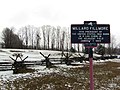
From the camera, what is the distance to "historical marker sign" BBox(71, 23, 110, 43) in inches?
447

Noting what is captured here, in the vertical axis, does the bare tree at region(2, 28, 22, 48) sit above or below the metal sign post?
above

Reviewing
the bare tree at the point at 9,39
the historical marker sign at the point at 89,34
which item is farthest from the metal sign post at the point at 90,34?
the bare tree at the point at 9,39

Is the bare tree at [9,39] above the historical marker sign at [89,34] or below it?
above

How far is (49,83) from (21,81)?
2039 mm

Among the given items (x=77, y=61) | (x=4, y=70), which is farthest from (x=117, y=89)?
(x=77, y=61)

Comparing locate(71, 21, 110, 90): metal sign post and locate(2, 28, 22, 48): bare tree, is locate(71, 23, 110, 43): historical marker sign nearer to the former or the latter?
locate(71, 21, 110, 90): metal sign post

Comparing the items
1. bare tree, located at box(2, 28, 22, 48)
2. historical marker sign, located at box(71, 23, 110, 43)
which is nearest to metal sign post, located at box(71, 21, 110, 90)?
historical marker sign, located at box(71, 23, 110, 43)

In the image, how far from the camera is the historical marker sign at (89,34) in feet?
37.2

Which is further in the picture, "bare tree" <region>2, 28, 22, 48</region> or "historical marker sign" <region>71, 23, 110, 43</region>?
"bare tree" <region>2, 28, 22, 48</region>

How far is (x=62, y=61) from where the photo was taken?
4116cm

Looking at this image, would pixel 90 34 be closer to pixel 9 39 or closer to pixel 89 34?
pixel 89 34

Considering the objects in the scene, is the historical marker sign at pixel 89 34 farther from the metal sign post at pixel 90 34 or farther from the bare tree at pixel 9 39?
the bare tree at pixel 9 39

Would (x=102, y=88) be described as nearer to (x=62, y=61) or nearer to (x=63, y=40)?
(x=62, y=61)

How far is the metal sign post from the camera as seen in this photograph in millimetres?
11352
